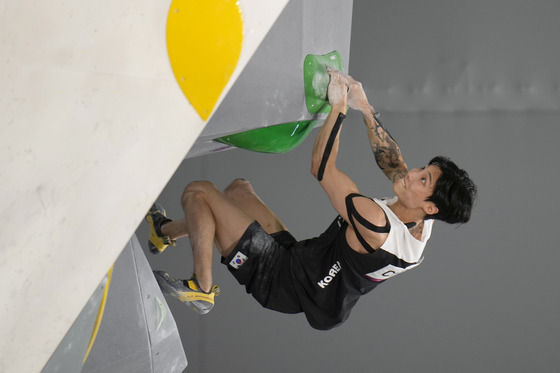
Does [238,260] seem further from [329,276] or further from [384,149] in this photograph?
[384,149]

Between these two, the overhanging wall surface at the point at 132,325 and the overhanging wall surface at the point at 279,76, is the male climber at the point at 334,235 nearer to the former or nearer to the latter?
the overhanging wall surface at the point at 279,76

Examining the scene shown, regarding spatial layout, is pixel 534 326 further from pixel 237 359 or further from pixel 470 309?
pixel 237 359

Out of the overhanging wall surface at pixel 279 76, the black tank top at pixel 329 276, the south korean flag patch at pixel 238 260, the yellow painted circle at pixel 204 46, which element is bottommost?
the south korean flag patch at pixel 238 260

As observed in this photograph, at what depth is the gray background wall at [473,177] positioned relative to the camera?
10.7ft

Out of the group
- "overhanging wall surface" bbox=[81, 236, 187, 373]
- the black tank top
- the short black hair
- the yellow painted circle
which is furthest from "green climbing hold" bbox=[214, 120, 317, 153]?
the yellow painted circle

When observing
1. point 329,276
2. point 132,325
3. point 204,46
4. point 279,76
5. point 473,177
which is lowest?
point 132,325

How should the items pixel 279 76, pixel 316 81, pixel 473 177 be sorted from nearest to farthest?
pixel 279 76 < pixel 316 81 < pixel 473 177

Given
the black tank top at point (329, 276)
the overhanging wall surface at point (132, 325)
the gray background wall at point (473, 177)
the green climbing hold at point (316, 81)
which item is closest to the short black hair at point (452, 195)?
the black tank top at point (329, 276)

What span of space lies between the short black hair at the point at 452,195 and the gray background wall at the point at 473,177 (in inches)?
59.6

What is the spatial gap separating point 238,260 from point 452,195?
661mm

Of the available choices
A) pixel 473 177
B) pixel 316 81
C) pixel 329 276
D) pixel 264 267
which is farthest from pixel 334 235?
pixel 473 177

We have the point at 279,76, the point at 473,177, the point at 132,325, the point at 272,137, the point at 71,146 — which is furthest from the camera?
the point at 473,177

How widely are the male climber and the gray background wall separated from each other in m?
1.39

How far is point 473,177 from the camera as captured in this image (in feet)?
10.9
